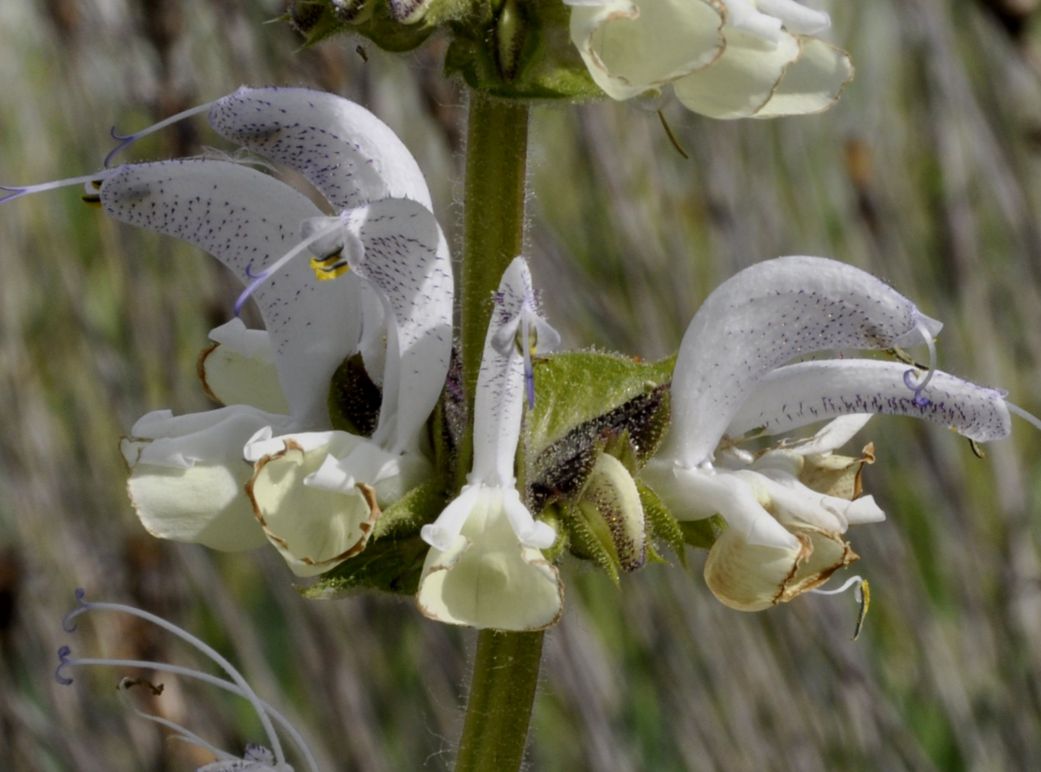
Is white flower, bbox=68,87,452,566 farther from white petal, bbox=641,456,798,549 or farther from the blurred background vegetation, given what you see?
the blurred background vegetation

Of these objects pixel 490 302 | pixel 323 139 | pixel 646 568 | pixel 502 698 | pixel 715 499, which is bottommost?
pixel 646 568

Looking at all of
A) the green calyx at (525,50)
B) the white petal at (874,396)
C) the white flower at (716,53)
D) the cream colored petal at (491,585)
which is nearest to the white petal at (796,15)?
the white flower at (716,53)

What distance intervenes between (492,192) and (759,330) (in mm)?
191

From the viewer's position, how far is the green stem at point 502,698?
2.93 ft

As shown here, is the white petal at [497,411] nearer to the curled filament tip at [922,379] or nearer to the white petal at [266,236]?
the white petal at [266,236]

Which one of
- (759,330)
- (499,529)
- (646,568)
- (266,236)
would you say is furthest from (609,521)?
(646,568)

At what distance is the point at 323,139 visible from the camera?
869mm

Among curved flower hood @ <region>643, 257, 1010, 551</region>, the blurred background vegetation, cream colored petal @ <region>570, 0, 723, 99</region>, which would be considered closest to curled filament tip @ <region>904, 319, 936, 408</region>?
curved flower hood @ <region>643, 257, 1010, 551</region>

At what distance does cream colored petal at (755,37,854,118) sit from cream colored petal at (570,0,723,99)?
88mm

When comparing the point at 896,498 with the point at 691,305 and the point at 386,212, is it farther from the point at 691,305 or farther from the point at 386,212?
the point at 386,212

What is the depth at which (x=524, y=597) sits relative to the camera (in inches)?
29.1

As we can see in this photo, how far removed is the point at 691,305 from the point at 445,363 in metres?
1.07

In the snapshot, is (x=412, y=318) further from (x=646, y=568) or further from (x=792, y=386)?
(x=646, y=568)

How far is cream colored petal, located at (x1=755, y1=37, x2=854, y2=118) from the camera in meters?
0.82
